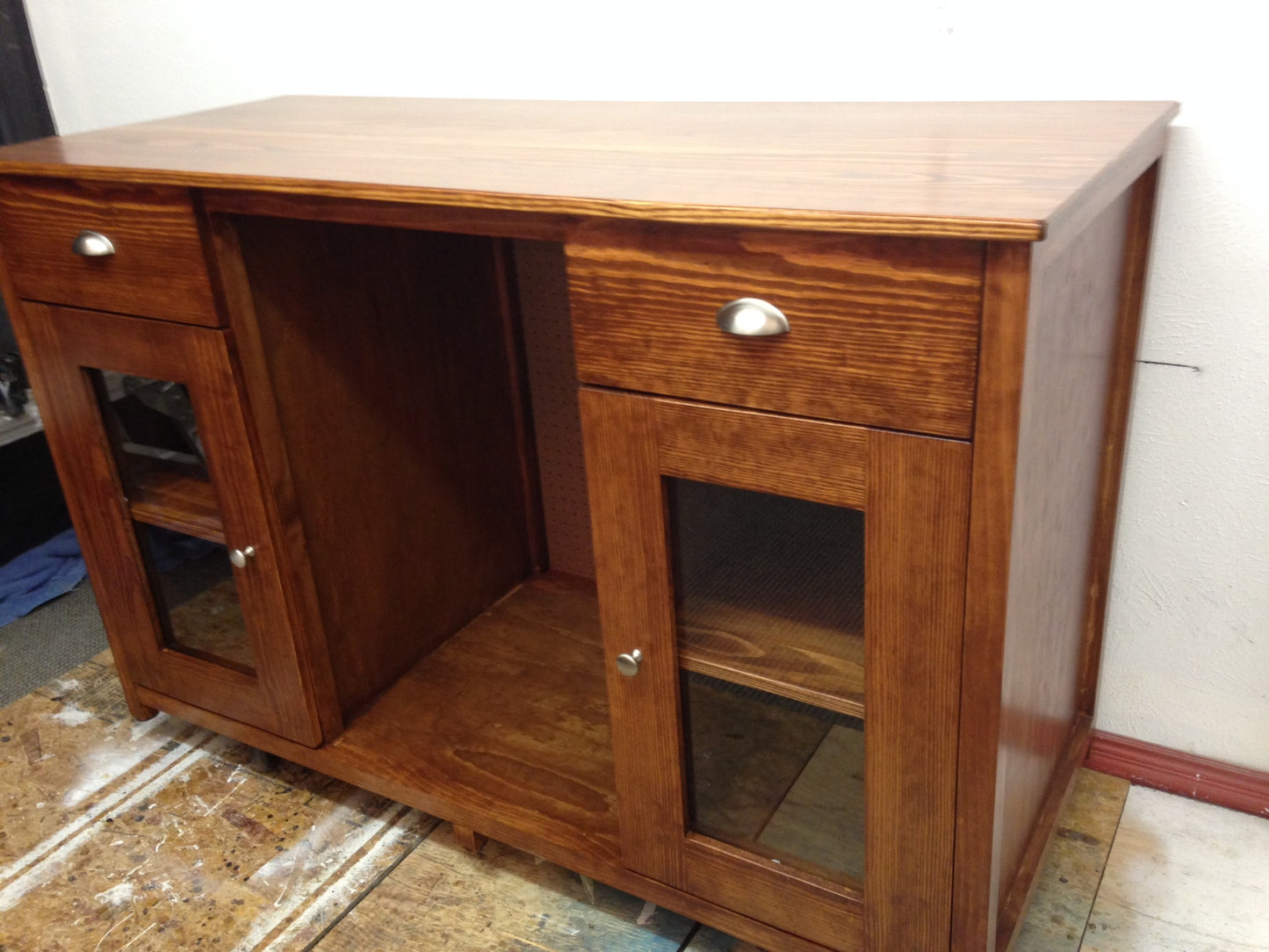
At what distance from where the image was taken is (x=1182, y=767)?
4.88 ft

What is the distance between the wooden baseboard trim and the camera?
Result: 4.76ft

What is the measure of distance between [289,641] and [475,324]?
541 millimetres

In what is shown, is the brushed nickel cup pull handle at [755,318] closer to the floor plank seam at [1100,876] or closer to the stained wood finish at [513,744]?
the stained wood finish at [513,744]

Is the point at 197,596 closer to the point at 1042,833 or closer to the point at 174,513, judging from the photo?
the point at 174,513

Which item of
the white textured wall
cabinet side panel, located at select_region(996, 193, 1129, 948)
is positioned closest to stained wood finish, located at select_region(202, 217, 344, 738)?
the white textured wall

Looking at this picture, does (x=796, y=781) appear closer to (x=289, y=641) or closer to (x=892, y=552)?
(x=892, y=552)

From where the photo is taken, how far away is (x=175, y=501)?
4.97 ft

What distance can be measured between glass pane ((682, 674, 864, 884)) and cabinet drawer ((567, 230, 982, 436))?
0.32 meters

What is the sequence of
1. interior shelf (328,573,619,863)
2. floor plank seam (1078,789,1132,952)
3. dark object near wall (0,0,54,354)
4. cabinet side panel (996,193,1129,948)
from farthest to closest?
dark object near wall (0,0,54,354) < interior shelf (328,573,619,863) < floor plank seam (1078,789,1132,952) < cabinet side panel (996,193,1129,948)

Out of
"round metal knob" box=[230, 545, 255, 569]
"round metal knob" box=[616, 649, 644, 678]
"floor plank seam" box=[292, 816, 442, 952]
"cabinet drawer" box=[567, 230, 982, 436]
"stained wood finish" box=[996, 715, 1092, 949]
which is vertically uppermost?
"cabinet drawer" box=[567, 230, 982, 436]

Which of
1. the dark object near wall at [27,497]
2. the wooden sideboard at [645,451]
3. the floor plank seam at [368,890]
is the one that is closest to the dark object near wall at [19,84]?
the dark object near wall at [27,497]

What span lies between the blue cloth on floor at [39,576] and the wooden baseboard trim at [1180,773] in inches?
70.7

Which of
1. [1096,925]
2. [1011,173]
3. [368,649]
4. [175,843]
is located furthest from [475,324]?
[1096,925]

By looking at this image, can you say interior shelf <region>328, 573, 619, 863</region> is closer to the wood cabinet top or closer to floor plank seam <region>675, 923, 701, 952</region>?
floor plank seam <region>675, 923, 701, 952</region>
